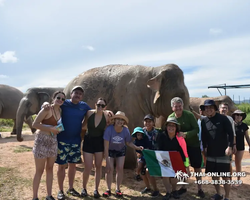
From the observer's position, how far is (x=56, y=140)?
4051 mm

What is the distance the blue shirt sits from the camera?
14.0 ft

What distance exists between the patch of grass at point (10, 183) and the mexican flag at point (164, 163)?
96.4 inches

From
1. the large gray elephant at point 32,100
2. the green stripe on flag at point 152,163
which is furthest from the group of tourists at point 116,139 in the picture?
the large gray elephant at point 32,100

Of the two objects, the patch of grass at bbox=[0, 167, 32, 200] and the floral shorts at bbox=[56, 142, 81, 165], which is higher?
the floral shorts at bbox=[56, 142, 81, 165]

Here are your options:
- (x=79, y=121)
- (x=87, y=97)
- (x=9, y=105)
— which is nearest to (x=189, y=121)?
(x=79, y=121)

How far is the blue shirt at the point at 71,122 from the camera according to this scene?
168 inches

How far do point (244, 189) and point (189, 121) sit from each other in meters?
2.06

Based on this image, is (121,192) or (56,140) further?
(121,192)

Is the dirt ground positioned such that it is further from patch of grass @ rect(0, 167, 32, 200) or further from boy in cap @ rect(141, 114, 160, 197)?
boy in cap @ rect(141, 114, 160, 197)

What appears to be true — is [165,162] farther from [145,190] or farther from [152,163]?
[145,190]

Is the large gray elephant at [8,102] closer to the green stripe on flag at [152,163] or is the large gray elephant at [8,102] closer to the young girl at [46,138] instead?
the young girl at [46,138]

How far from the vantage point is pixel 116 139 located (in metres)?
4.42

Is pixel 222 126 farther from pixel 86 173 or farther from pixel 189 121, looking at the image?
pixel 86 173

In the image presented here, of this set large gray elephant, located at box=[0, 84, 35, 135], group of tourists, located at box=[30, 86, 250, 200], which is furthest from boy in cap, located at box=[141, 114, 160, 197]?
large gray elephant, located at box=[0, 84, 35, 135]
